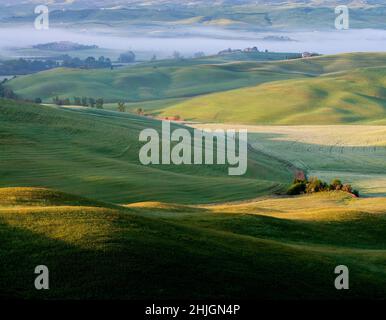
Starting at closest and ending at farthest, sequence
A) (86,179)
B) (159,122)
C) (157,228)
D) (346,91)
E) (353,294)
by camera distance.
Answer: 1. (353,294)
2. (157,228)
3. (86,179)
4. (159,122)
5. (346,91)

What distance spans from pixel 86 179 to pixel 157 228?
1425 inches

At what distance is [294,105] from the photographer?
570ft

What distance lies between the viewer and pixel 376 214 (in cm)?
4200

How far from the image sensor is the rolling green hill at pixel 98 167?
200 feet

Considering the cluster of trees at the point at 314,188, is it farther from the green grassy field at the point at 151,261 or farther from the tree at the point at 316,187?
the green grassy field at the point at 151,261

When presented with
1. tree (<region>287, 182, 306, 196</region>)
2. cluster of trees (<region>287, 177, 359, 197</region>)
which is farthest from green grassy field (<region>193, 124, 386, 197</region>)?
tree (<region>287, 182, 306, 196</region>)

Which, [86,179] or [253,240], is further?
[86,179]

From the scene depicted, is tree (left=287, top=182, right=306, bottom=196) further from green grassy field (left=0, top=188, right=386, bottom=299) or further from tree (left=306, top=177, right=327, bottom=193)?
green grassy field (left=0, top=188, right=386, bottom=299)

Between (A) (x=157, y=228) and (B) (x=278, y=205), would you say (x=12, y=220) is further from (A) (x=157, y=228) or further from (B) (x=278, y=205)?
(B) (x=278, y=205)

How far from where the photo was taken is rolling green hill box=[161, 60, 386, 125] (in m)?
162

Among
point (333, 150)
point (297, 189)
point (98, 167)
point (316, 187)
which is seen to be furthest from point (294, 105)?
point (98, 167)

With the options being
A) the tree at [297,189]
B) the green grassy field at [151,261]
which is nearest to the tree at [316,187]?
the tree at [297,189]

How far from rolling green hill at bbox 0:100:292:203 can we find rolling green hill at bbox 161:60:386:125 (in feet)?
223
